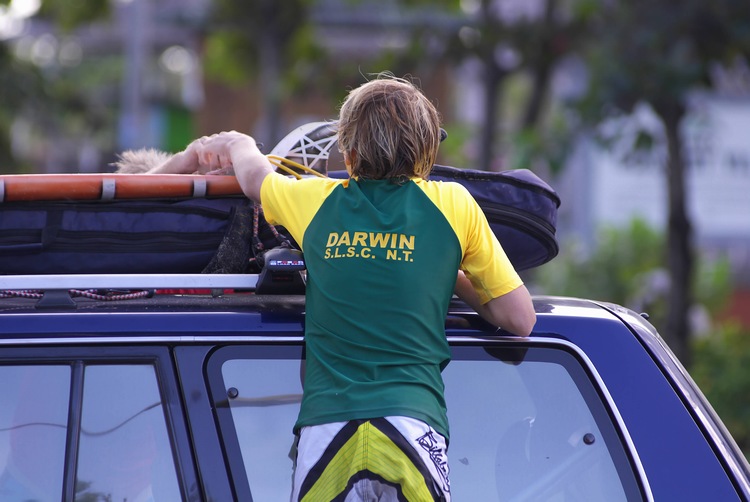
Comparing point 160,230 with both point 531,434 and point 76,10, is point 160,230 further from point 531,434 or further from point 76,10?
point 76,10

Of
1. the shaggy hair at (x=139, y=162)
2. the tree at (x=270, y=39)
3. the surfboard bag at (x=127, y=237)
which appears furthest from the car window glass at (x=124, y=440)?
the tree at (x=270, y=39)

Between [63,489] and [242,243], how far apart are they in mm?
703

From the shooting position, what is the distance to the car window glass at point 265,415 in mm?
1930

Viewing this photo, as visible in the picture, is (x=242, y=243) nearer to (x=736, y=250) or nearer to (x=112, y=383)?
(x=112, y=383)

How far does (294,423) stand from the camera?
199cm

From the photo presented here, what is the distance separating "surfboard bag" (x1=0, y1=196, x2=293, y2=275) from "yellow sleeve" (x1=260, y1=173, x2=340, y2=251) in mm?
197

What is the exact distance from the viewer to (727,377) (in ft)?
22.3

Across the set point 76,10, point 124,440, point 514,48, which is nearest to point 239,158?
point 124,440

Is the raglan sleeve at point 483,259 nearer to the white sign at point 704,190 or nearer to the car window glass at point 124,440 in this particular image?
the car window glass at point 124,440

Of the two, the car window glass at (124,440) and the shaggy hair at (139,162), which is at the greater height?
the shaggy hair at (139,162)

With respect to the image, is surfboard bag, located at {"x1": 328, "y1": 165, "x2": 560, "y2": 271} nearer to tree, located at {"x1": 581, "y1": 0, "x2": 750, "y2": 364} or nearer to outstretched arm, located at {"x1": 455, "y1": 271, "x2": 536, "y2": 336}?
outstretched arm, located at {"x1": 455, "y1": 271, "x2": 536, "y2": 336}

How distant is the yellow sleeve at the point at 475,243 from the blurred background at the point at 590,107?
0.36m

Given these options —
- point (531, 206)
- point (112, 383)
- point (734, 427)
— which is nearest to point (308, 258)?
point (112, 383)

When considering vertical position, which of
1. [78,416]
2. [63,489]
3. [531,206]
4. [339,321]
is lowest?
[63,489]
